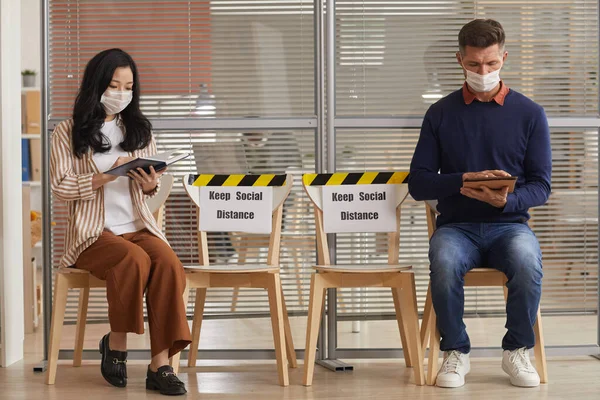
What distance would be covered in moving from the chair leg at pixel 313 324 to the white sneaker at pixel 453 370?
487 millimetres

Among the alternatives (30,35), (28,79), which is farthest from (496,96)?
(30,35)

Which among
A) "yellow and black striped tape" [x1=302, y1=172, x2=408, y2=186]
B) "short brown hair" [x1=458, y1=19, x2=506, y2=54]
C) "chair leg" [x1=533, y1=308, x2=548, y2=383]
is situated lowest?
"chair leg" [x1=533, y1=308, x2=548, y2=383]

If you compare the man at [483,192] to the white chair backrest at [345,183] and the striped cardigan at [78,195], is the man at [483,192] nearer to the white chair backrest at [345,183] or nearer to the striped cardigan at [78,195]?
the white chair backrest at [345,183]

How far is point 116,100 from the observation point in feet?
10.8

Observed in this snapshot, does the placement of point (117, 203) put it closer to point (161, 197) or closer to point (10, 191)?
point (161, 197)

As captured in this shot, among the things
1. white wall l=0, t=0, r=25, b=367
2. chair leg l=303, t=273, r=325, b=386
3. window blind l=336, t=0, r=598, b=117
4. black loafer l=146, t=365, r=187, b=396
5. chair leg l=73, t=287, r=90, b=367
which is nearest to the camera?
black loafer l=146, t=365, r=187, b=396

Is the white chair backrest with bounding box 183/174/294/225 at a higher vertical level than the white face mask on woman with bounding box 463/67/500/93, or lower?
lower

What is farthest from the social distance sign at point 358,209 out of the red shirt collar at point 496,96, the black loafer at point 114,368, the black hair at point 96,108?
the black loafer at point 114,368

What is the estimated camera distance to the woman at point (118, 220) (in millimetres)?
3047

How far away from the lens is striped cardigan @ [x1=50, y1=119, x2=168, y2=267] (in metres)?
3.18

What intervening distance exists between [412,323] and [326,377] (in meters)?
0.44

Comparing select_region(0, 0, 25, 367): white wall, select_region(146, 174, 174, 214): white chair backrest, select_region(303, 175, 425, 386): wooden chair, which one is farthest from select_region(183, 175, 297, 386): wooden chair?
select_region(0, 0, 25, 367): white wall

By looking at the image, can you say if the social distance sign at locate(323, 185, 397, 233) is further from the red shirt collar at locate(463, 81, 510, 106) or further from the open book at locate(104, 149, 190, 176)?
the open book at locate(104, 149, 190, 176)

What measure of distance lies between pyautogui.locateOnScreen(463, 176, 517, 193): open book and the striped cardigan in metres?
1.26
